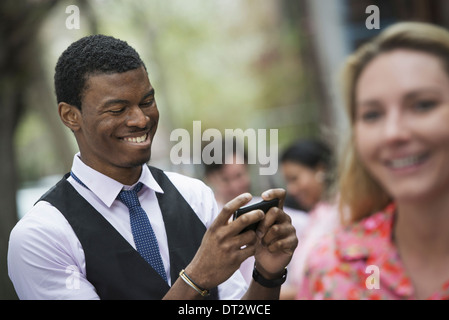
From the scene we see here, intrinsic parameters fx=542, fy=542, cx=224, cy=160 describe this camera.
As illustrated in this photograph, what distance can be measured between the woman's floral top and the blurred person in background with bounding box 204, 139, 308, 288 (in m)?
0.40

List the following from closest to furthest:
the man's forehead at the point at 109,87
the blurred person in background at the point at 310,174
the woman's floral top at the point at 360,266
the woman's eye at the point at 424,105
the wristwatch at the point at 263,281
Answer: the man's forehead at the point at 109,87, the wristwatch at the point at 263,281, the woman's eye at the point at 424,105, the woman's floral top at the point at 360,266, the blurred person in background at the point at 310,174

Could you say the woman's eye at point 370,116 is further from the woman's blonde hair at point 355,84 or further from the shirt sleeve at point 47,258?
the shirt sleeve at point 47,258

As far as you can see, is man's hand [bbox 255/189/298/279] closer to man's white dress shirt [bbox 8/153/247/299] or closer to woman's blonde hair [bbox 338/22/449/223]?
man's white dress shirt [bbox 8/153/247/299]

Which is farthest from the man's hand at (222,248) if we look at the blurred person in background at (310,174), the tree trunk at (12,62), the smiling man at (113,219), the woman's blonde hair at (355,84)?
the blurred person in background at (310,174)

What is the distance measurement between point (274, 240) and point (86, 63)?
0.32 m

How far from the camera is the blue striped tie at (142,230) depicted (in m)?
0.67

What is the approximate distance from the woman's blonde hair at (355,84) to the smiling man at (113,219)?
535 mm

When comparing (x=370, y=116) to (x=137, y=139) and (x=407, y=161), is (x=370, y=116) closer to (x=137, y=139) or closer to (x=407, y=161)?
(x=407, y=161)

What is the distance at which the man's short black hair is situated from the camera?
2.04 ft

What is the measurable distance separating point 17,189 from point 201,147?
1.52 ft

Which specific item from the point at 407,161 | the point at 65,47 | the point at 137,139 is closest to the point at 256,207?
the point at 137,139

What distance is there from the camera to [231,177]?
85 cm

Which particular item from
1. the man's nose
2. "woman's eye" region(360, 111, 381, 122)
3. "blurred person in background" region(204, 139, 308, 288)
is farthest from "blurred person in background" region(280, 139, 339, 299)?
the man's nose
